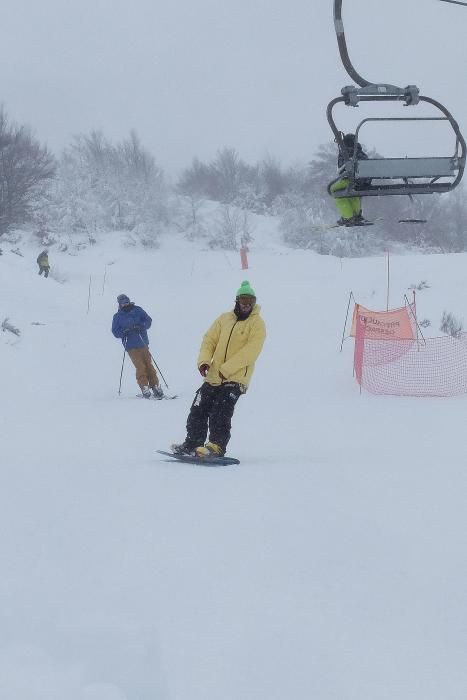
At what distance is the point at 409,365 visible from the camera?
461 inches

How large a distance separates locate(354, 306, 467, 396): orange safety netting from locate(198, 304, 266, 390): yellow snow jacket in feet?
15.7

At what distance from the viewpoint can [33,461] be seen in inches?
223

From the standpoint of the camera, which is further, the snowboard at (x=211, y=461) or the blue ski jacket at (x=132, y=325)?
the blue ski jacket at (x=132, y=325)

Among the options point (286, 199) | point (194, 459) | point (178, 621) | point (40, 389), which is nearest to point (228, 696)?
point (178, 621)

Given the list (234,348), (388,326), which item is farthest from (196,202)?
(234,348)

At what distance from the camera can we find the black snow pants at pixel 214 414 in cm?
599

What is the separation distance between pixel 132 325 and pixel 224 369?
4.79m

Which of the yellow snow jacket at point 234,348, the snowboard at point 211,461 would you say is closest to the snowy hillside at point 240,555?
the snowboard at point 211,461

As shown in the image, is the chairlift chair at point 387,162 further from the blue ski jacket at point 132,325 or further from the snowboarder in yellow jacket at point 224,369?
the blue ski jacket at point 132,325

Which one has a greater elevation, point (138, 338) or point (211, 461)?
point (138, 338)

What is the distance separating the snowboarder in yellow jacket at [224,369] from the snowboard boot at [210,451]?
1 cm

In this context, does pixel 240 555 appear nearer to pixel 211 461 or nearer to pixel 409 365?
pixel 211 461

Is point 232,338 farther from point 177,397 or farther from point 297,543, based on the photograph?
point 177,397

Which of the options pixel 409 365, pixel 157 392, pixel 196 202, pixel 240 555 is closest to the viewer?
pixel 240 555
